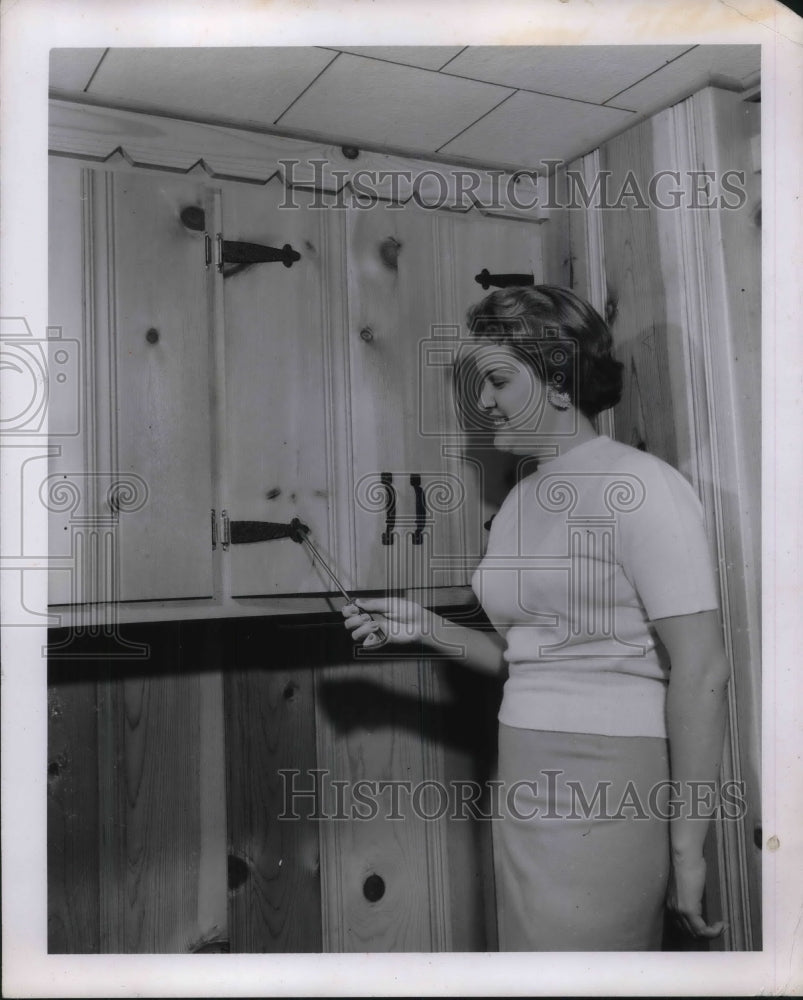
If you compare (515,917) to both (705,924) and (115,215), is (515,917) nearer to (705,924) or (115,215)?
(705,924)

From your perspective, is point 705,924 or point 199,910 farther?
point 199,910

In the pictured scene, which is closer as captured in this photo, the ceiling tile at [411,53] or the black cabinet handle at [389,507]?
the ceiling tile at [411,53]

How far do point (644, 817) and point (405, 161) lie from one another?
96cm

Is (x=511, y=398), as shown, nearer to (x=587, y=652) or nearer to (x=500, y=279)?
(x=500, y=279)

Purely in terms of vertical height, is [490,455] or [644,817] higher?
[490,455]

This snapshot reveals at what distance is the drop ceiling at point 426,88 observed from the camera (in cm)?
107

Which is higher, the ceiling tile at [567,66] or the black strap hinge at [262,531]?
the ceiling tile at [567,66]

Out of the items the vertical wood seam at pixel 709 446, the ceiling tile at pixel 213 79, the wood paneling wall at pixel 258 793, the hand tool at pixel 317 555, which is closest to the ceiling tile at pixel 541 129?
the vertical wood seam at pixel 709 446

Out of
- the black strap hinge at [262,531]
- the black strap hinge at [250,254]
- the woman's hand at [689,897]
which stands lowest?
the woman's hand at [689,897]

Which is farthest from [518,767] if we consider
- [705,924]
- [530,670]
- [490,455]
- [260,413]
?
[260,413]

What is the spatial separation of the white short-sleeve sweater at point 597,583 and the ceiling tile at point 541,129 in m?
0.42

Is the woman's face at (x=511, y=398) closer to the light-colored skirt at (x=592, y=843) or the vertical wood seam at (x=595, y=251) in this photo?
the vertical wood seam at (x=595, y=251)

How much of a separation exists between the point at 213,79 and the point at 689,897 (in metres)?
1.26

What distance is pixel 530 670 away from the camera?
1155 mm
